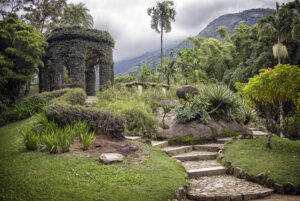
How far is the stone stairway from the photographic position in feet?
10.3

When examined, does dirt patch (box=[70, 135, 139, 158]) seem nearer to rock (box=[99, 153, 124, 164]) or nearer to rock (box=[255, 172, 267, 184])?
rock (box=[99, 153, 124, 164])

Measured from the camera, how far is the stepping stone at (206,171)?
407cm

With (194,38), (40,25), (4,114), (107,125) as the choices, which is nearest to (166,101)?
(107,125)

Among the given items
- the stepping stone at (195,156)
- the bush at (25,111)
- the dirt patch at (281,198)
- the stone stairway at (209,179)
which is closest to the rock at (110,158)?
the stone stairway at (209,179)

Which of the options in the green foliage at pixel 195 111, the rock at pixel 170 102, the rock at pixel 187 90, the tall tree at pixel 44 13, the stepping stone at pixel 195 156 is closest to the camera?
the stepping stone at pixel 195 156

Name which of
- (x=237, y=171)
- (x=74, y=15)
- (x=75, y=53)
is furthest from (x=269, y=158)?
(x=74, y=15)

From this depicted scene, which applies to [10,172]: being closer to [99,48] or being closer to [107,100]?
[107,100]

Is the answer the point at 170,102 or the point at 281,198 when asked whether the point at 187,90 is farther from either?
the point at 281,198

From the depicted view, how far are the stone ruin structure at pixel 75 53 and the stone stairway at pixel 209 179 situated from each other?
9.00 metres

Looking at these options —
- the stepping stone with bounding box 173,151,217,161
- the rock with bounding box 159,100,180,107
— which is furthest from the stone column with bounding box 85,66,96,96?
the stepping stone with bounding box 173,151,217,161

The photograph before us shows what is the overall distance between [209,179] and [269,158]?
1.56 metres

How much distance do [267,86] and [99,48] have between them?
12.5 m

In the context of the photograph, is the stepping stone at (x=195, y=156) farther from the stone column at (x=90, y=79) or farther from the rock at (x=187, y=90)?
the stone column at (x=90, y=79)

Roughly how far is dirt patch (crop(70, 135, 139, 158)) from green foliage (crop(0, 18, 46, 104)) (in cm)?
882
